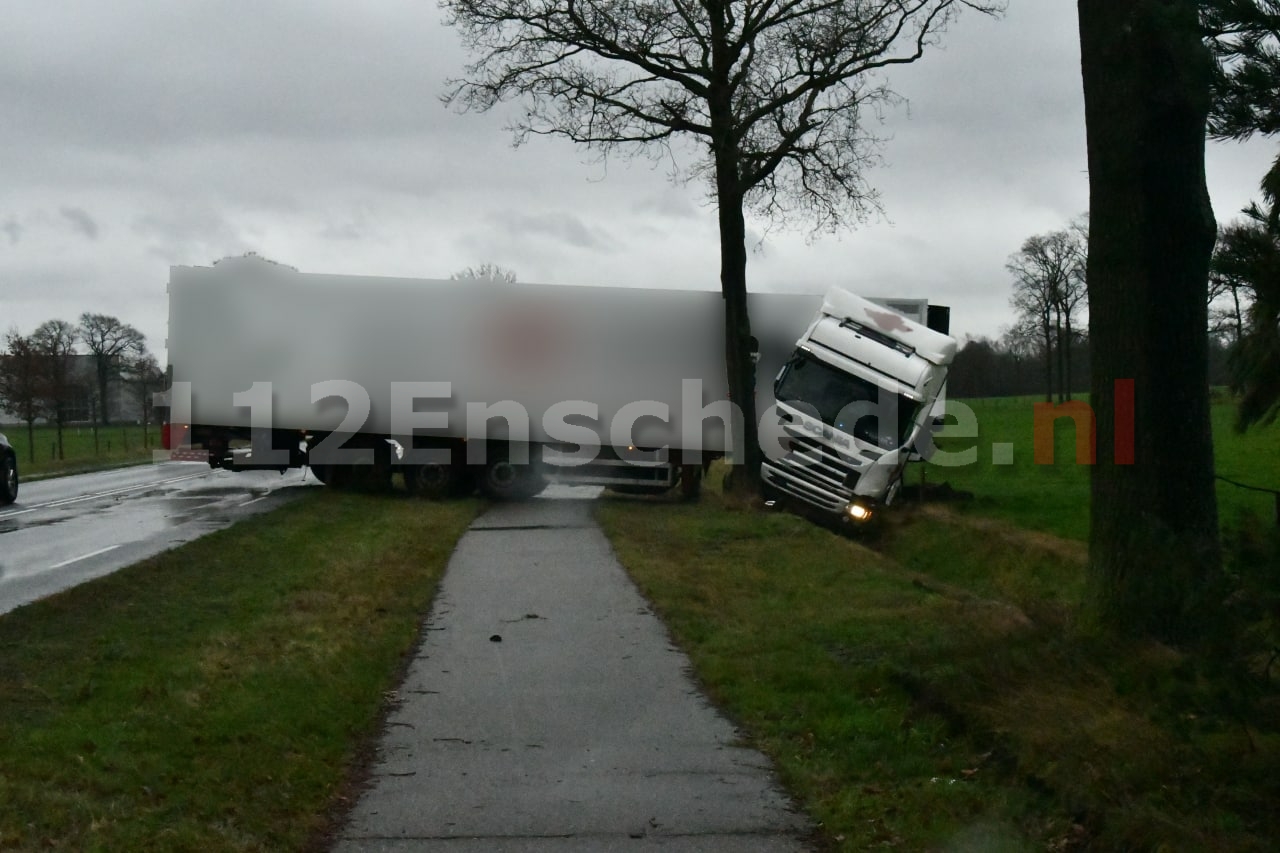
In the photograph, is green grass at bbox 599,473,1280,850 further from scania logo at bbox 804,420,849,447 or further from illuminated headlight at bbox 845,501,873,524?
scania logo at bbox 804,420,849,447

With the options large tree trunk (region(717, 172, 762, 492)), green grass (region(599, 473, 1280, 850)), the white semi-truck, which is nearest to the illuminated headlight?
large tree trunk (region(717, 172, 762, 492))

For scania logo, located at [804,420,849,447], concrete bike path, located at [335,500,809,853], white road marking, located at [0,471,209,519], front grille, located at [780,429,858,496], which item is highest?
scania logo, located at [804,420,849,447]

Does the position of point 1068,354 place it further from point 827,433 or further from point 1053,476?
point 827,433

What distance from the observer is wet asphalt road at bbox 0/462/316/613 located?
48.8ft

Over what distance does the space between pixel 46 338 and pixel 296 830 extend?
4863cm

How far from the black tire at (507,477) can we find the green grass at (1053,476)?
24.8 ft

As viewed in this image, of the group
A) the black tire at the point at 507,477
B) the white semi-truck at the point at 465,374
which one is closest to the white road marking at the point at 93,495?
the white semi-truck at the point at 465,374

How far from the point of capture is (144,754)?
267 inches

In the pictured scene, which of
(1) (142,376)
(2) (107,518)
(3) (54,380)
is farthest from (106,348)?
(2) (107,518)

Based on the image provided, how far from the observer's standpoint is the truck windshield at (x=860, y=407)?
21.3 metres

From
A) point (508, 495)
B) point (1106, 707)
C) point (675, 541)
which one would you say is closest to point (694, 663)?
point (1106, 707)

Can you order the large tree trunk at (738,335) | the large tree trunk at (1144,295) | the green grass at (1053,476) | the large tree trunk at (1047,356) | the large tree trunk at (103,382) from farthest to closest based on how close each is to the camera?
1. the large tree trunk at (103,382)
2. the large tree trunk at (1047,356)
3. the large tree trunk at (738,335)
4. the green grass at (1053,476)
5. the large tree trunk at (1144,295)

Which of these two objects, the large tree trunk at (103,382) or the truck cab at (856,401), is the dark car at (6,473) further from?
the large tree trunk at (103,382)

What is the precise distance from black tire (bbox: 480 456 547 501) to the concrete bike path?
516 inches
